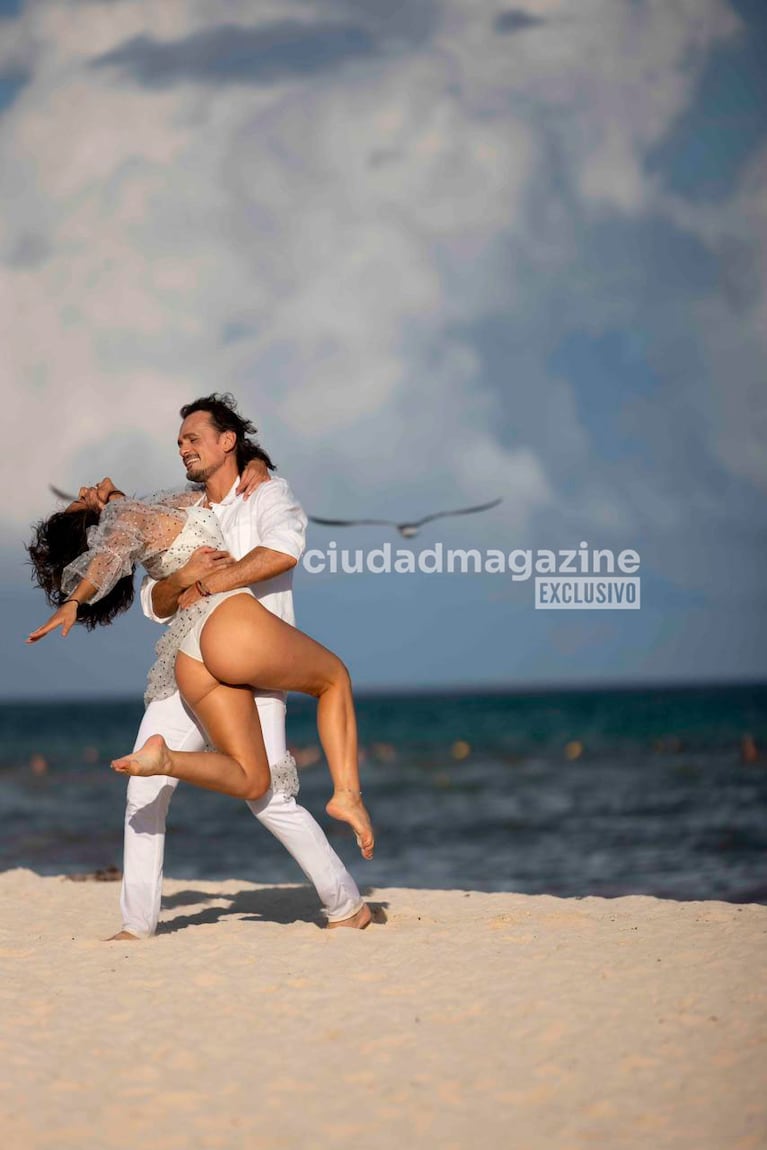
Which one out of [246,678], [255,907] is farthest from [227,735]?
[255,907]

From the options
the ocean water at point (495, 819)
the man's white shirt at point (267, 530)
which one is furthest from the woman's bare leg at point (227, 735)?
the ocean water at point (495, 819)

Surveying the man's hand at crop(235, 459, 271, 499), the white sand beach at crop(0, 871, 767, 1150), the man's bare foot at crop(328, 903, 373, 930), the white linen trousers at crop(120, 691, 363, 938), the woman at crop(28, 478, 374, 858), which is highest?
the man's hand at crop(235, 459, 271, 499)

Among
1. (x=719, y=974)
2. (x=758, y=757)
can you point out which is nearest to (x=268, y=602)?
(x=719, y=974)

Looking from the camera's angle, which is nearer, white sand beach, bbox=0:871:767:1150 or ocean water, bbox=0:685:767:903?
white sand beach, bbox=0:871:767:1150

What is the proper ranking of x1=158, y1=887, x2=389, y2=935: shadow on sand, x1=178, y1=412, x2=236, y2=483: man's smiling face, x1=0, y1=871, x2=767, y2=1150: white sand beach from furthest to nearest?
x1=158, y1=887, x2=389, y2=935: shadow on sand < x1=178, y1=412, x2=236, y2=483: man's smiling face < x1=0, y1=871, x2=767, y2=1150: white sand beach

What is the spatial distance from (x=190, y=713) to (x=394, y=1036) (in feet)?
5.47

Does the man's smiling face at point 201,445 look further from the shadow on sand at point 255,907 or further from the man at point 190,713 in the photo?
the shadow on sand at point 255,907

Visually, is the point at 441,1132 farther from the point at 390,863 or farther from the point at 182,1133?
the point at 390,863

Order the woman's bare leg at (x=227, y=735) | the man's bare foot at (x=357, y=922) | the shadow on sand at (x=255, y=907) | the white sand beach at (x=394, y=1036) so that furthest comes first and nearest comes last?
the shadow on sand at (x=255, y=907) < the man's bare foot at (x=357, y=922) < the woman's bare leg at (x=227, y=735) < the white sand beach at (x=394, y=1036)

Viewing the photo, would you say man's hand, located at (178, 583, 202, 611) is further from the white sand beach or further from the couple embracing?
the white sand beach

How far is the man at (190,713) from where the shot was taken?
4.66 m

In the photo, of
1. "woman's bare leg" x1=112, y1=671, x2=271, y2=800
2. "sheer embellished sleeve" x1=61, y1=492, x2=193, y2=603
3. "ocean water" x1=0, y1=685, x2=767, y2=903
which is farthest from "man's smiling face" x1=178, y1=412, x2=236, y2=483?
"ocean water" x1=0, y1=685, x2=767, y2=903

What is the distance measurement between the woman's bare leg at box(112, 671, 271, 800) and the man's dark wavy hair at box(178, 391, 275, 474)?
2.82 feet

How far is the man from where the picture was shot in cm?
466
